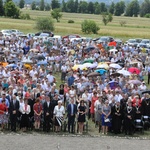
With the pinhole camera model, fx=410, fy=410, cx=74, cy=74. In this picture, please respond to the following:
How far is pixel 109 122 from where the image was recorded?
17.0m

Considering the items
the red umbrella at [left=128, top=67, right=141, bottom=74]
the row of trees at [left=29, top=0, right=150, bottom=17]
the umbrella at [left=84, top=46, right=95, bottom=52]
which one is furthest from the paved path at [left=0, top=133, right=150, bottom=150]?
the row of trees at [left=29, top=0, right=150, bottom=17]

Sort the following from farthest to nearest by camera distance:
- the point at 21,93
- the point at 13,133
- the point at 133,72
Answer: the point at 133,72, the point at 21,93, the point at 13,133

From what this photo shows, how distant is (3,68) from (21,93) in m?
4.78

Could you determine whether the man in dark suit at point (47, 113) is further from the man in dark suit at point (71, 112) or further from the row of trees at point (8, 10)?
the row of trees at point (8, 10)

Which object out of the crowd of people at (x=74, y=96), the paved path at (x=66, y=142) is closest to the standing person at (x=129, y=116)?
the crowd of people at (x=74, y=96)

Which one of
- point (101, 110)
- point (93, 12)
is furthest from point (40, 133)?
point (93, 12)

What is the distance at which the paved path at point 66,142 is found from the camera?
14789 mm

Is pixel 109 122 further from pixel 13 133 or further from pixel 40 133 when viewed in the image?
pixel 13 133

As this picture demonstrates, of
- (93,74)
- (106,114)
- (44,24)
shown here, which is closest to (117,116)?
(106,114)

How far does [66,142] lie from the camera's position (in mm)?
15430

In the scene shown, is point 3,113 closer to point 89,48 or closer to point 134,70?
point 134,70

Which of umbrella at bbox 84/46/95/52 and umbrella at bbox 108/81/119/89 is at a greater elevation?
umbrella at bbox 84/46/95/52

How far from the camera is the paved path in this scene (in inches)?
582

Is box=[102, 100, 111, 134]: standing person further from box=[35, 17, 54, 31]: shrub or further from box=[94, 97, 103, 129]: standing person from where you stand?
box=[35, 17, 54, 31]: shrub
